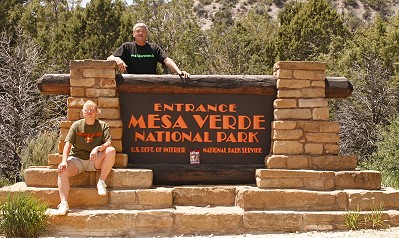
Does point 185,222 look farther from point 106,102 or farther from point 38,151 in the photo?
point 38,151

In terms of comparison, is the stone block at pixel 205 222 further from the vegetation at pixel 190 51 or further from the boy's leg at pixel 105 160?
the vegetation at pixel 190 51

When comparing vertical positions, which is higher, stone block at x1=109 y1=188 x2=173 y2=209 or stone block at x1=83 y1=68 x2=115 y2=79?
stone block at x1=83 y1=68 x2=115 y2=79

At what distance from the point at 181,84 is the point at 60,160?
202 cm

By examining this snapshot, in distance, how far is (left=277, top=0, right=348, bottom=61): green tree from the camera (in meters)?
27.0

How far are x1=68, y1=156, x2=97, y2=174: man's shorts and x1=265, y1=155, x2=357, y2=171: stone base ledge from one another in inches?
97.0

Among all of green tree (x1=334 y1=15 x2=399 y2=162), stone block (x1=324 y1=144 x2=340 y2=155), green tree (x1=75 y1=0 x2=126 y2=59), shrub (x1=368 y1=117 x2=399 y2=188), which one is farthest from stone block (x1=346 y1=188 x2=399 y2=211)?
green tree (x1=75 y1=0 x2=126 y2=59)

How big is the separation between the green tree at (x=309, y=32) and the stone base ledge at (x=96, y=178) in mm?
20756

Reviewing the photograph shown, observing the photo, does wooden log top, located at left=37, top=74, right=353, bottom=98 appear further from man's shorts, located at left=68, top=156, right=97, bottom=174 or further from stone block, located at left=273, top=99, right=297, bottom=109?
man's shorts, located at left=68, top=156, right=97, bottom=174

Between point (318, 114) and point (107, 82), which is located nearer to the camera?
point (107, 82)

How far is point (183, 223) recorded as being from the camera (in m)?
6.47

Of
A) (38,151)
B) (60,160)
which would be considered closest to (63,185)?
(60,160)

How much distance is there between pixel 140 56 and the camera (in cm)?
761

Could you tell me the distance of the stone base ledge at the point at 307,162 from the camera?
23.1 ft

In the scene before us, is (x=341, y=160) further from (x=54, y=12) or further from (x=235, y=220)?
(x=54, y=12)
